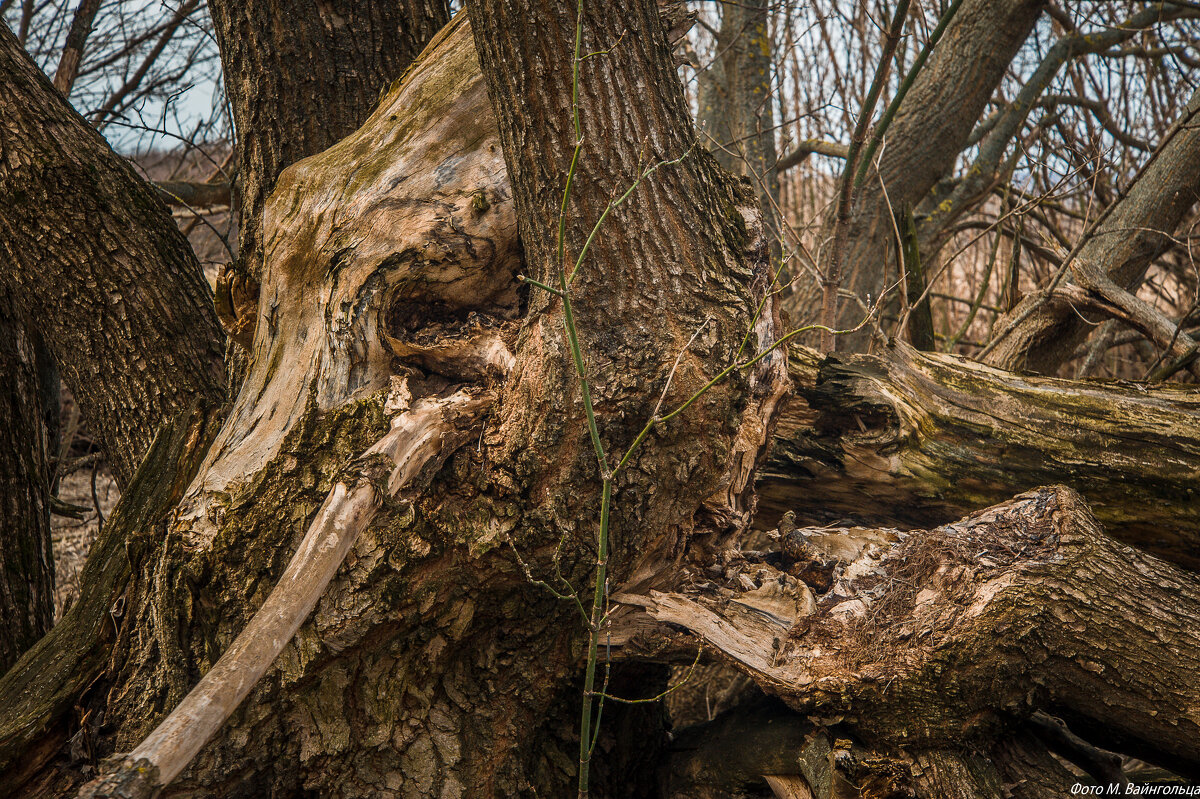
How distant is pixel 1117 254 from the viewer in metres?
4.37

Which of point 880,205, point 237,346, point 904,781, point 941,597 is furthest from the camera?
point 880,205

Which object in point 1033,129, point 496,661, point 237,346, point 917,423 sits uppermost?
point 1033,129

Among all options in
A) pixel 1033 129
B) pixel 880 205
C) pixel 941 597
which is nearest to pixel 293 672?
pixel 941 597

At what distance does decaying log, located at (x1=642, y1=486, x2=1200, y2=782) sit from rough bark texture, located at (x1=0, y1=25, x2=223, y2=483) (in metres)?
1.88

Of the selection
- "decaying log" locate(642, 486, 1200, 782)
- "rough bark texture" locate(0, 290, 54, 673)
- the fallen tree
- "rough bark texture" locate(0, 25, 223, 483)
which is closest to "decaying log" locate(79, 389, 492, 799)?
the fallen tree

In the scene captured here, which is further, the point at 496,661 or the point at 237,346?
the point at 237,346

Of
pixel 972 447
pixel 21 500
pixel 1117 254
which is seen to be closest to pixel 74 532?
pixel 21 500

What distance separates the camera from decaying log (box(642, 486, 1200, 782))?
6.68 ft

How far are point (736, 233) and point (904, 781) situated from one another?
1551mm

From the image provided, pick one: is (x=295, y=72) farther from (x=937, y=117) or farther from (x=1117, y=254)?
(x=1117, y=254)

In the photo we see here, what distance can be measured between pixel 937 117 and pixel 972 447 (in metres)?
3.06

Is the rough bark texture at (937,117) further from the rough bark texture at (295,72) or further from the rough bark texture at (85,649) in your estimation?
the rough bark texture at (85,649)

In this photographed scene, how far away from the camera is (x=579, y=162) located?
1.92m

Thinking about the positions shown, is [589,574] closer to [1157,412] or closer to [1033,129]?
[1157,412]
